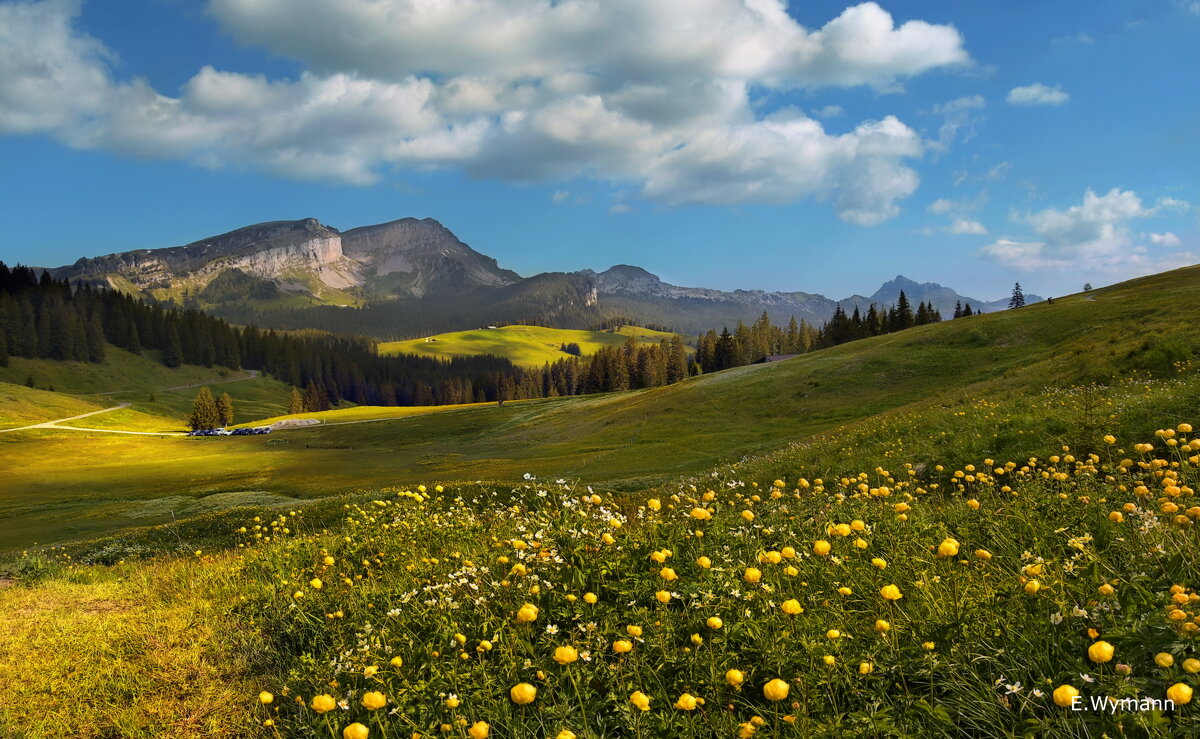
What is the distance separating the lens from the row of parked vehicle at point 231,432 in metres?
105

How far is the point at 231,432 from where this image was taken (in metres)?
111

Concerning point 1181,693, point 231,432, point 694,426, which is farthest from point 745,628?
point 231,432

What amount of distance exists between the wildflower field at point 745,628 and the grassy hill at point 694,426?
11099 millimetres

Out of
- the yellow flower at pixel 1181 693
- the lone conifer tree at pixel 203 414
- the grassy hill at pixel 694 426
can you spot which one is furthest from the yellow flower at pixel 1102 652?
the lone conifer tree at pixel 203 414

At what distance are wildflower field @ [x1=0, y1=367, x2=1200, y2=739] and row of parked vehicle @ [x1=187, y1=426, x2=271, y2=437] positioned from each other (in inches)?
4588

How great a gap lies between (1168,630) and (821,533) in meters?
3.05

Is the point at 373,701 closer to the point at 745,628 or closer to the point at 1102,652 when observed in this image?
the point at 745,628

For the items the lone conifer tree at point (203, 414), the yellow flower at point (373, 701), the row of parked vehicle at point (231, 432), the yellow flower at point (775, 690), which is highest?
the yellow flower at point (775, 690)

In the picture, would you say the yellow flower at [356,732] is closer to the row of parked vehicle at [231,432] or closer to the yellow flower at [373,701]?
the yellow flower at [373,701]

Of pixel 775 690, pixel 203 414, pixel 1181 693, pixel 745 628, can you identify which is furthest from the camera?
pixel 203 414

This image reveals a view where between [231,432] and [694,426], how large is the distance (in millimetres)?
104864

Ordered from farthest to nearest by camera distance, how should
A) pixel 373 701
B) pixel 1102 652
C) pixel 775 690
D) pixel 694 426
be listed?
pixel 694 426 → pixel 373 701 → pixel 775 690 → pixel 1102 652

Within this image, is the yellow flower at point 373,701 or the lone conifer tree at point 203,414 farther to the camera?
the lone conifer tree at point 203,414

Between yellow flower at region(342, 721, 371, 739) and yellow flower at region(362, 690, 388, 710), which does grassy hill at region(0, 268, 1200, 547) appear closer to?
yellow flower at region(362, 690, 388, 710)
